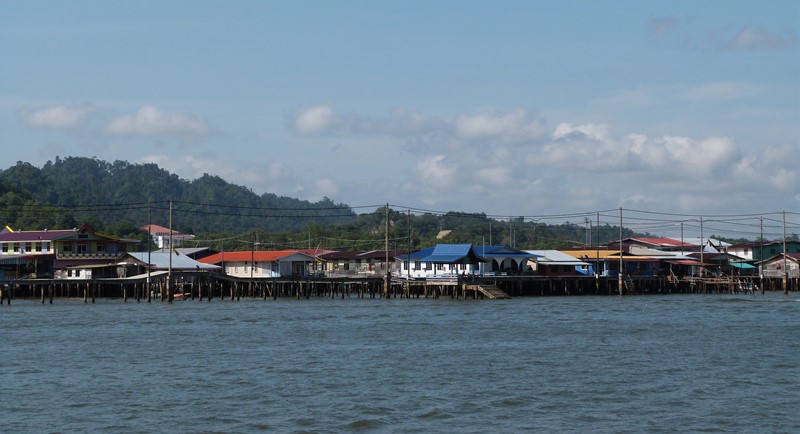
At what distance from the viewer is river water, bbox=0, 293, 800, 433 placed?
71.2 ft

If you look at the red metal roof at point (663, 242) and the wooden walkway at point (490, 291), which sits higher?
the red metal roof at point (663, 242)

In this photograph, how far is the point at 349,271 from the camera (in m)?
89.6

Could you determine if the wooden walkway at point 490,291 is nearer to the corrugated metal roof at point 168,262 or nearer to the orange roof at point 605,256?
the corrugated metal roof at point 168,262

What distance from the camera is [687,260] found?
9506cm

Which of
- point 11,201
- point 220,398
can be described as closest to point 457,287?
point 220,398

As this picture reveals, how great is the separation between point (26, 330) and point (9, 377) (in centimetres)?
1591

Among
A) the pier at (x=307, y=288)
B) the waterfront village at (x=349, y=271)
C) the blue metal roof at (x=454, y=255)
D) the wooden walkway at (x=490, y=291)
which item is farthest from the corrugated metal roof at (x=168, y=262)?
the wooden walkway at (x=490, y=291)

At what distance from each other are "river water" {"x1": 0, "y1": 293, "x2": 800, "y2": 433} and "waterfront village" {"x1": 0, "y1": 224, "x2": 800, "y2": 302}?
18917mm

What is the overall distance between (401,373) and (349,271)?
61166 millimetres

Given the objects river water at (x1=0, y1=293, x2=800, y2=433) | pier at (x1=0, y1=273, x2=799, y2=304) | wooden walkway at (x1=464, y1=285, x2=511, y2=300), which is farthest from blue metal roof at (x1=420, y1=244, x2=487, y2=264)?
river water at (x1=0, y1=293, x2=800, y2=433)

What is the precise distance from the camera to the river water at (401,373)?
2170 cm

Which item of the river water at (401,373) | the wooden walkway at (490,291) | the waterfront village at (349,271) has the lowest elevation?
the river water at (401,373)

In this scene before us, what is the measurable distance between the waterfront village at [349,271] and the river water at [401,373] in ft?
62.1

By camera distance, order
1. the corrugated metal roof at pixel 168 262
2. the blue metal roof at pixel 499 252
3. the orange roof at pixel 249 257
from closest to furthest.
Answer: the corrugated metal roof at pixel 168 262
the blue metal roof at pixel 499 252
the orange roof at pixel 249 257
